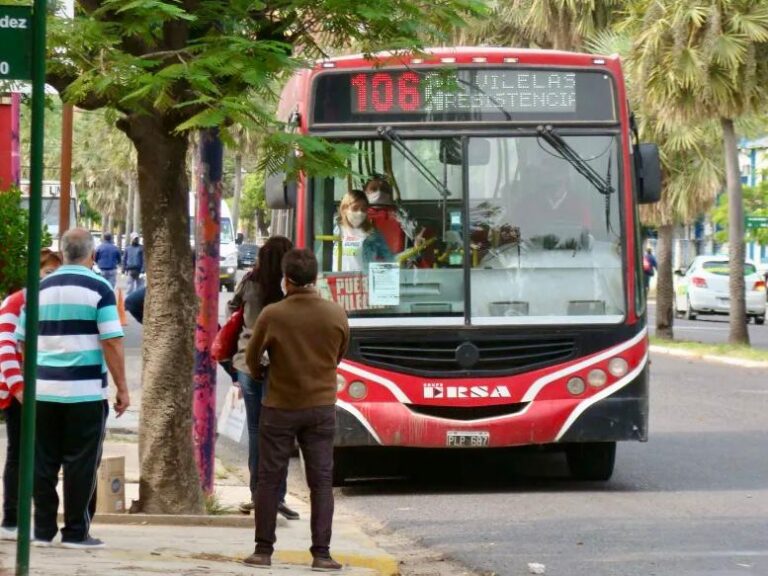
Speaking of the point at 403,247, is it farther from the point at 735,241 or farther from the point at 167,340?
the point at 735,241

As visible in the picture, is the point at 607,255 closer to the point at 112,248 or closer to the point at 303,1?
the point at 303,1

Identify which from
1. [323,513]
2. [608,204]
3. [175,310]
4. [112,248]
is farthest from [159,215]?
[112,248]

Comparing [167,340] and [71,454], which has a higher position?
[167,340]

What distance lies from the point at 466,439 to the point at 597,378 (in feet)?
3.41

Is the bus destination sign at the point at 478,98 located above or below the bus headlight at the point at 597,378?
above

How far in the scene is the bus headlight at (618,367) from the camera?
1192 cm

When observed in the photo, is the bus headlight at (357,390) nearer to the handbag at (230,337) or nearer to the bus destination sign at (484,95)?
the handbag at (230,337)

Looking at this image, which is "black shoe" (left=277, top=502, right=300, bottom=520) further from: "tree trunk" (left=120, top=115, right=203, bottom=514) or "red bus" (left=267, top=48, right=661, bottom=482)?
"red bus" (left=267, top=48, right=661, bottom=482)

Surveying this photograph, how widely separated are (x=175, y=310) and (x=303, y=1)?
2253 mm

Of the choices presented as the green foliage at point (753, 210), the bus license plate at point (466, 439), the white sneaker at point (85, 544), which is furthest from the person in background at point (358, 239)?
the green foliage at point (753, 210)

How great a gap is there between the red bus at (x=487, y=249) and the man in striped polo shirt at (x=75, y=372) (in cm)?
349

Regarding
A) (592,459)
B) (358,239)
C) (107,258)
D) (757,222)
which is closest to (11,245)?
(358,239)

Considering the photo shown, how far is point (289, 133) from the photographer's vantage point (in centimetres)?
851

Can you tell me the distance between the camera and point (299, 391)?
829 centimetres
